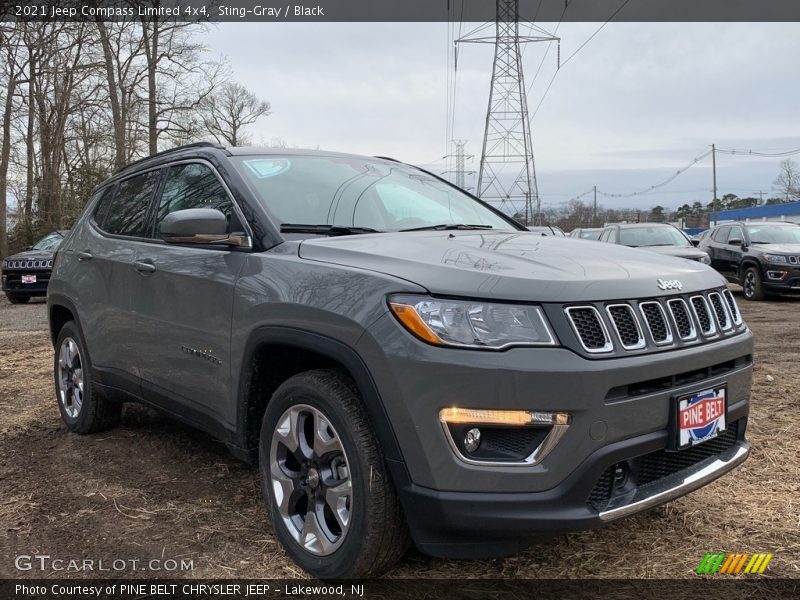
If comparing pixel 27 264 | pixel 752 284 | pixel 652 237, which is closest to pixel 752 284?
pixel 752 284

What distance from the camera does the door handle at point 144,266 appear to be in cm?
353

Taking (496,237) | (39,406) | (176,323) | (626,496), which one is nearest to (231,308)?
(176,323)

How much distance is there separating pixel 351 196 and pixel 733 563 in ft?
7.74

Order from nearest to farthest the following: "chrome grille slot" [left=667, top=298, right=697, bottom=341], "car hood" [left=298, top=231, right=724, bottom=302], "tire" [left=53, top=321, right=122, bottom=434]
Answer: "car hood" [left=298, top=231, right=724, bottom=302]
"chrome grille slot" [left=667, top=298, right=697, bottom=341]
"tire" [left=53, top=321, right=122, bottom=434]

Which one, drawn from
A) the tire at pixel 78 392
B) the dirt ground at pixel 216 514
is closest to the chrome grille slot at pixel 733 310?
the dirt ground at pixel 216 514

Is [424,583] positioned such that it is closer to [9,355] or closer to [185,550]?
[185,550]

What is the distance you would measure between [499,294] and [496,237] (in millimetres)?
1041

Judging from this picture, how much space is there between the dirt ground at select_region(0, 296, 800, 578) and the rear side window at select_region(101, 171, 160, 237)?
54.8 inches

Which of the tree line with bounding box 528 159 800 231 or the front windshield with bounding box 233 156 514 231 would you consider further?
the tree line with bounding box 528 159 800 231

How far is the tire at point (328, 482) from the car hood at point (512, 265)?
1.62 feet

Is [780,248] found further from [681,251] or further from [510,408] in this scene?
[510,408]

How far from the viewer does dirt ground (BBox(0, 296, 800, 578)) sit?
2.72 meters

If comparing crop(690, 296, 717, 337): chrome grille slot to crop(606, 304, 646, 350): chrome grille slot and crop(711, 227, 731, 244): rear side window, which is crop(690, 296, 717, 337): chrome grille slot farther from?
crop(711, 227, 731, 244): rear side window

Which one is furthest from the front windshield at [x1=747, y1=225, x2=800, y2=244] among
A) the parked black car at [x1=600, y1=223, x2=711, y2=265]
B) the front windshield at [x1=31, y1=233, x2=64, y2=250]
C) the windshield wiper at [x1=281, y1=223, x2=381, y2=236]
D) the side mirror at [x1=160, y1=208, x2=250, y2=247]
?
the front windshield at [x1=31, y1=233, x2=64, y2=250]
